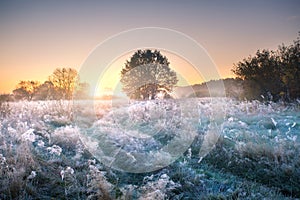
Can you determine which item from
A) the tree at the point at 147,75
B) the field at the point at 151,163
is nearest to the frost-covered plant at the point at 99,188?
the field at the point at 151,163

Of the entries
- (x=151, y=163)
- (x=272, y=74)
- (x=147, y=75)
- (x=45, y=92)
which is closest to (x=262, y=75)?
(x=272, y=74)

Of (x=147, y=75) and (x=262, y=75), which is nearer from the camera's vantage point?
(x=262, y=75)

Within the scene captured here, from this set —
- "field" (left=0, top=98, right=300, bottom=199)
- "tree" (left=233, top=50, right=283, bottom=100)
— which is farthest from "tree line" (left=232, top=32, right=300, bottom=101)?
"field" (left=0, top=98, right=300, bottom=199)

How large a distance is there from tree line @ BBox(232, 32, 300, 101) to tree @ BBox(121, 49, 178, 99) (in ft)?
32.6

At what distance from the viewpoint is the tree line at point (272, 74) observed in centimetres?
1343

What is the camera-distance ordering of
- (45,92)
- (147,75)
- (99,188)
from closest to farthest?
(99,188)
(45,92)
(147,75)

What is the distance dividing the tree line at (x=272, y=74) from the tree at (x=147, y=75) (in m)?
9.94

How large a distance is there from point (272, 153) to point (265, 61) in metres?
11.2

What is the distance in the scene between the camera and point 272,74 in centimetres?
1438

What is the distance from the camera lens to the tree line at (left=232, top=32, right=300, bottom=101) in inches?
529

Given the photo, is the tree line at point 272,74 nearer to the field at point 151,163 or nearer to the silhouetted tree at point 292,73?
the silhouetted tree at point 292,73

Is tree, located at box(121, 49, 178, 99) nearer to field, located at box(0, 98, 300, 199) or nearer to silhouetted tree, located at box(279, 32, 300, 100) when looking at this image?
silhouetted tree, located at box(279, 32, 300, 100)

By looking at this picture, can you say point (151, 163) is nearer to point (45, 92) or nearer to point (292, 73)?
point (292, 73)

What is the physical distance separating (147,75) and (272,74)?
13569mm
